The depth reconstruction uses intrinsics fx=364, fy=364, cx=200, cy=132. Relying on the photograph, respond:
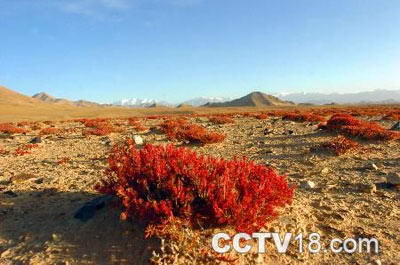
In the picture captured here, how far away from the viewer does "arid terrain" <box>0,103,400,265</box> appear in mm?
4824

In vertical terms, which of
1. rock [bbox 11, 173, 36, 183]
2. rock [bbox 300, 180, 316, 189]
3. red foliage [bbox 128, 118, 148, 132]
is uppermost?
rock [bbox 11, 173, 36, 183]

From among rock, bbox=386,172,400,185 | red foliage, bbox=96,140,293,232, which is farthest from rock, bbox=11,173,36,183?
rock, bbox=386,172,400,185

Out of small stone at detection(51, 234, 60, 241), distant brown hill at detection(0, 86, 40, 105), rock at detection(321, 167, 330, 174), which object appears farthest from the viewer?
distant brown hill at detection(0, 86, 40, 105)

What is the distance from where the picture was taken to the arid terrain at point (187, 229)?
4.82 metres

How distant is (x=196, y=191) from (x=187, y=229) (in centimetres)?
56

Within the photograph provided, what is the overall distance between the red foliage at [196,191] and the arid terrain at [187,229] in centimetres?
33

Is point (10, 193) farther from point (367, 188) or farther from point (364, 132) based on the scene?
point (364, 132)

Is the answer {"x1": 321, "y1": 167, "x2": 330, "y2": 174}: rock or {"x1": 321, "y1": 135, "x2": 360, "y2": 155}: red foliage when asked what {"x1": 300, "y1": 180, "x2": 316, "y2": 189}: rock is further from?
{"x1": 321, "y1": 135, "x2": 360, "y2": 155}: red foliage

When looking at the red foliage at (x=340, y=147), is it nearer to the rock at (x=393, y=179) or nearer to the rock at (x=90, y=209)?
the rock at (x=393, y=179)

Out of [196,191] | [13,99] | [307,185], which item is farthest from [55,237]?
[13,99]

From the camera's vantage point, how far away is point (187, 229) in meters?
4.77

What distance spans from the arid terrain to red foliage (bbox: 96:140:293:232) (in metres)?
0.33

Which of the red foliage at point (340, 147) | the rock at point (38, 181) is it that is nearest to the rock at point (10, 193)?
the rock at point (38, 181)

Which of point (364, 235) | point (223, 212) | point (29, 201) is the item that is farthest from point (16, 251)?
point (364, 235)
